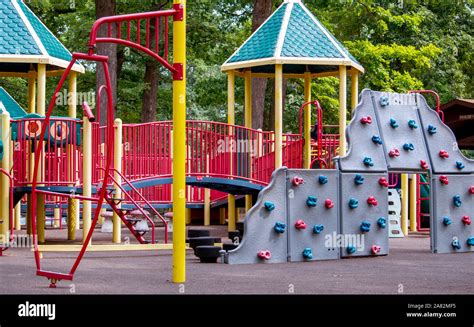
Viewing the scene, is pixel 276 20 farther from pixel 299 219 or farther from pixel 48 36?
pixel 299 219

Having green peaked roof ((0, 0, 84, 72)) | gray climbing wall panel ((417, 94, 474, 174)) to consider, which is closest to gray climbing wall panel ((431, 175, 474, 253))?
gray climbing wall panel ((417, 94, 474, 174))

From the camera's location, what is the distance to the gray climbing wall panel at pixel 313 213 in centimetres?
1798

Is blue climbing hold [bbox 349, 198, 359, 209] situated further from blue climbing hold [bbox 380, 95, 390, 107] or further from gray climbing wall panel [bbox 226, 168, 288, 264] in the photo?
blue climbing hold [bbox 380, 95, 390, 107]

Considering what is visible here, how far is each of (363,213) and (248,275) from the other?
447 centimetres

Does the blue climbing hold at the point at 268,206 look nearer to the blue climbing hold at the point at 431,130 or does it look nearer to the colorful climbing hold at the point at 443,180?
the colorful climbing hold at the point at 443,180

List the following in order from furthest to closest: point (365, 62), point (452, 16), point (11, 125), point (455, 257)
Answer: point (452, 16)
point (365, 62)
point (11, 125)
point (455, 257)

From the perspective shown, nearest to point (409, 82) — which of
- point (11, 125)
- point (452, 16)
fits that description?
point (452, 16)

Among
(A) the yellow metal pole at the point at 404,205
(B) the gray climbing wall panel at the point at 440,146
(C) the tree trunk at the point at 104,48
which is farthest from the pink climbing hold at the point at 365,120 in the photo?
(C) the tree trunk at the point at 104,48

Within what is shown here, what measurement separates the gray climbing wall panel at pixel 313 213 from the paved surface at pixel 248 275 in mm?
457

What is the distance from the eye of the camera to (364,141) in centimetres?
1941

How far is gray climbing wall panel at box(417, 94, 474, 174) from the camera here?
2031 centimetres

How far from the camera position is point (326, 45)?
987 inches
